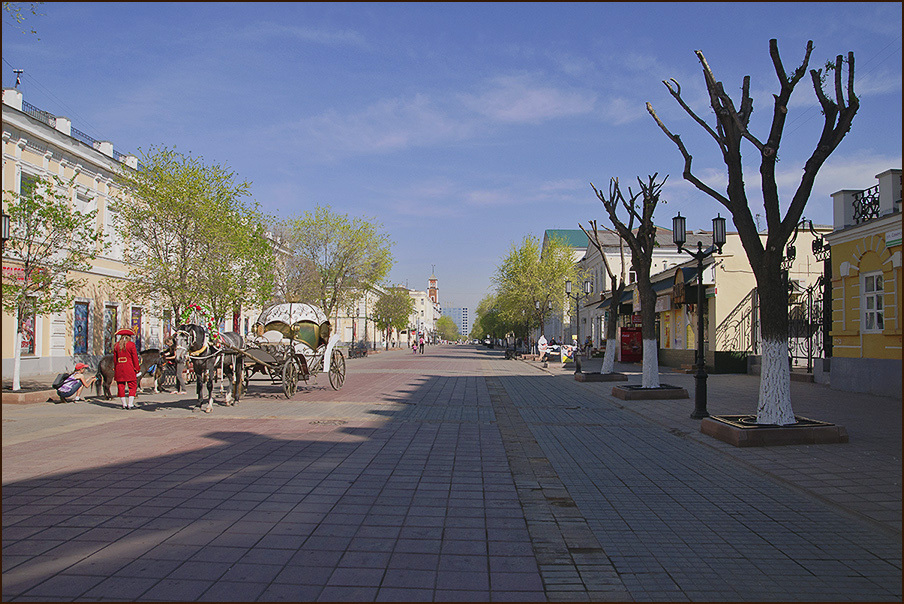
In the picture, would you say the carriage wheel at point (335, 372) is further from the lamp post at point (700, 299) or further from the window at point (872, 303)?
the window at point (872, 303)

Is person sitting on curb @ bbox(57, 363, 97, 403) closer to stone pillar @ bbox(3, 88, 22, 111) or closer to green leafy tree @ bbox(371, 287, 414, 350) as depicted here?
stone pillar @ bbox(3, 88, 22, 111)

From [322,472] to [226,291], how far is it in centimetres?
1761

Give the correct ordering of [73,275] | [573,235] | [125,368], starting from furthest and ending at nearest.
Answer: [573,235], [73,275], [125,368]

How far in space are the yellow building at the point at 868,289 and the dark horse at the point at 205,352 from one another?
51.0ft

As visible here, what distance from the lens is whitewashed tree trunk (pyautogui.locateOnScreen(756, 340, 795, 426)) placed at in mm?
9211

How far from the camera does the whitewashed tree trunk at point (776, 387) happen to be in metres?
9.21

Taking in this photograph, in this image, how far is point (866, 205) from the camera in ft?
53.7

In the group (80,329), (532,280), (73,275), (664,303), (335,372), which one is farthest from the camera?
(532,280)

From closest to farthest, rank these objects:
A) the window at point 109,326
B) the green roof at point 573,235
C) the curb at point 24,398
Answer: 1. the curb at point 24,398
2. the window at point 109,326
3. the green roof at point 573,235

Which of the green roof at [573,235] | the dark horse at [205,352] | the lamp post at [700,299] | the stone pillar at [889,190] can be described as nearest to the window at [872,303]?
the stone pillar at [889,190]

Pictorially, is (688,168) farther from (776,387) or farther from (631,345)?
(631,345)

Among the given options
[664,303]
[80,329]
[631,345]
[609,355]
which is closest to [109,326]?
[80,329]

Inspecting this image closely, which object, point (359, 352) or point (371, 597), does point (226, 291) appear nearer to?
point (371, 597)

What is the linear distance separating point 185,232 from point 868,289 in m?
22.0
